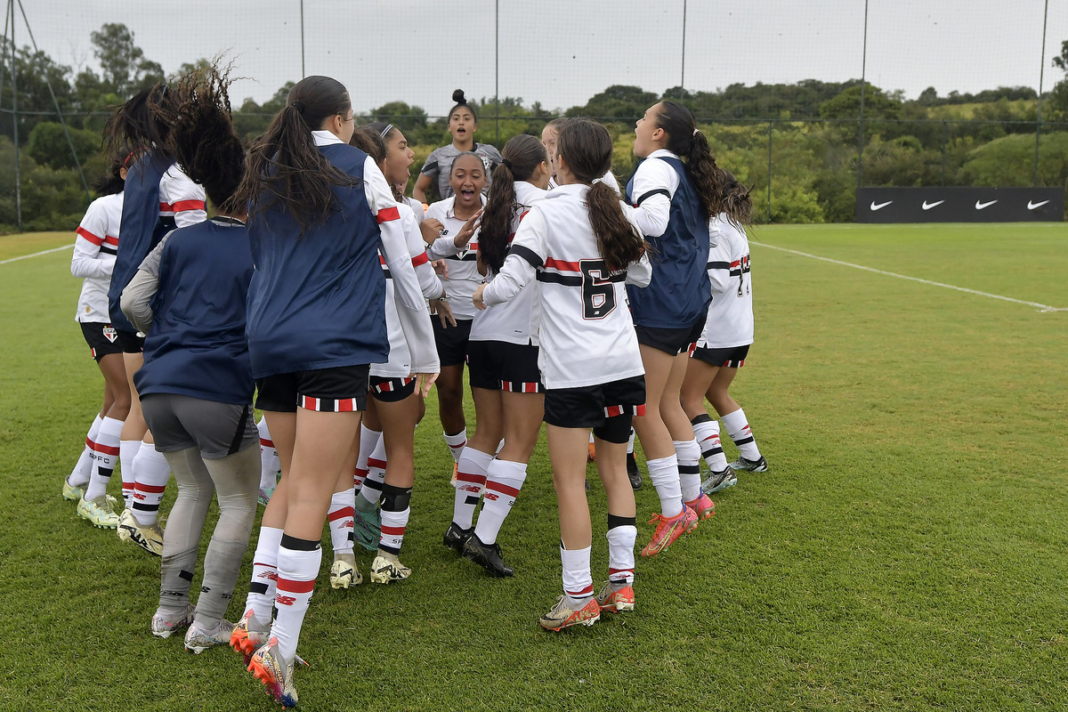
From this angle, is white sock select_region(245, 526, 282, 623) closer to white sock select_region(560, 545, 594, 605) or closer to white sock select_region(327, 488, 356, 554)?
white sock select_region(327, 488, 356, 554)

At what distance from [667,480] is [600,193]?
1.33 m

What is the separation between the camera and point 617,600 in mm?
3156

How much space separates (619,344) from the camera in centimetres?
301

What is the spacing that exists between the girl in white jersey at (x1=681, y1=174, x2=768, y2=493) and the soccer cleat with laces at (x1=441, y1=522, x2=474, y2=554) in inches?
56.1

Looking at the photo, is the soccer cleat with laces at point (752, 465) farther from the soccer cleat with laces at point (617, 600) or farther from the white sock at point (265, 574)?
the white sock at point (265, 574)

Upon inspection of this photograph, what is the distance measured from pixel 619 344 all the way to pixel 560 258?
0.36m

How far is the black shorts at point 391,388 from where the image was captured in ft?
10.8

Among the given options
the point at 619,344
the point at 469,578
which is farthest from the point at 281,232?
the point at 469,578

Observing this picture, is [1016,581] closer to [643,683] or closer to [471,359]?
[643,683]

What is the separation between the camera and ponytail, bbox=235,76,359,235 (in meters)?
2.55

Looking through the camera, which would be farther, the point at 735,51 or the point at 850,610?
the point at 735,51

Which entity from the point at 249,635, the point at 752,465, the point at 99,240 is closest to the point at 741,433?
the point at 752,465

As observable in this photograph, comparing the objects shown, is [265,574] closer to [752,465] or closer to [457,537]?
[457,537]

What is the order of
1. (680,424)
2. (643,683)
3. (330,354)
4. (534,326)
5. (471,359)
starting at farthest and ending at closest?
1. (680,424)
2. (471,359)
3. (534,326)
4. (643,683)
5. (330,354)
